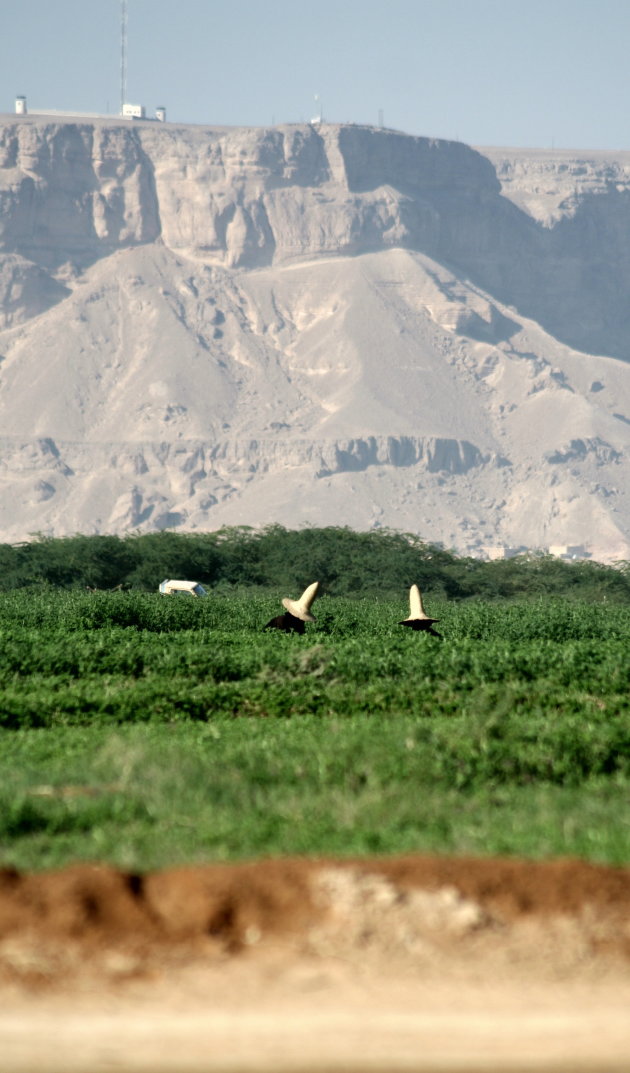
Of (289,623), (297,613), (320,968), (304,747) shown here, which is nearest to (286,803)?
(304,747)

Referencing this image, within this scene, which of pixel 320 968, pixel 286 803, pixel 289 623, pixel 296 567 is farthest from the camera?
pixel 296 567

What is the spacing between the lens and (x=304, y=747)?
13.9 meters

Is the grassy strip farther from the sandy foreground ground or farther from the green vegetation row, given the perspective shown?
the green vegetation row

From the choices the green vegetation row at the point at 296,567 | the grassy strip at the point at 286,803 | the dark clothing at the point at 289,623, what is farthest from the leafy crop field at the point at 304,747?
the green vegetation row at the point at 296,567

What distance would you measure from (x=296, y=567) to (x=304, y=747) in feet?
155

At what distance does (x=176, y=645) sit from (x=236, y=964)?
14199 mm

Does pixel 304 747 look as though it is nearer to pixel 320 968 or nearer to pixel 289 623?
pixel 320 968

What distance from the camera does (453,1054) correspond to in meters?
8.66

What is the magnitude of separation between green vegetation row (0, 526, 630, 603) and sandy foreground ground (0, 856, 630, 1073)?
46.6 m

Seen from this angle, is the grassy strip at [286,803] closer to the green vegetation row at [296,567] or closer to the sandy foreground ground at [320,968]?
the sandy foreground ground at [320,968]

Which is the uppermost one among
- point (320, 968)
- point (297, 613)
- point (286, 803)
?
point (297, 613)

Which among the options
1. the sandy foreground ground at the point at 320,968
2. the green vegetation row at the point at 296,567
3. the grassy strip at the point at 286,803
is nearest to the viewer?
the sandy foreground ground at the point at 320,968

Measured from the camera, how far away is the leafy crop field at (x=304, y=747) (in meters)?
10.8

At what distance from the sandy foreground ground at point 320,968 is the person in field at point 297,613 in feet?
45.5
